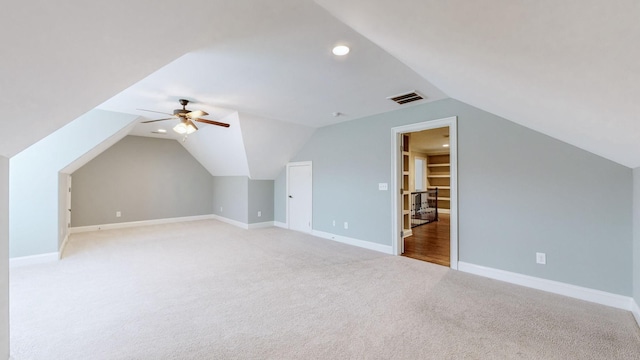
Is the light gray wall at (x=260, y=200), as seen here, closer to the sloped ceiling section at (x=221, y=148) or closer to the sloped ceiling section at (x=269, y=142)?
the sloped ceiling section at (x=269, y=142)

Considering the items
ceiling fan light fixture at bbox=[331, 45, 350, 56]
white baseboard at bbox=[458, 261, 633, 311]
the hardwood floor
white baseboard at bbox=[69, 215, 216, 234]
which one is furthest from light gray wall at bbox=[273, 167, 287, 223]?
ceiling fan light fixture at bbox=[331, 45, 350, 56]

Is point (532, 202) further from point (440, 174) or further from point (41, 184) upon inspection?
point (440, 174)

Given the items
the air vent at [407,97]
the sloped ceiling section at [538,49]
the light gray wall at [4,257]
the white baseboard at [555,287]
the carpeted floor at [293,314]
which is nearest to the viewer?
the sloped ceiling section at [538,49]

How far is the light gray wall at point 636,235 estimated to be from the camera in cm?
229

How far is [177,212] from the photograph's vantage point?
7641 millimetres

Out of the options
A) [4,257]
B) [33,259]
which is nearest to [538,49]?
[4,257]

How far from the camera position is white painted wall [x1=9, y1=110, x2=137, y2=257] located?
3746 mm

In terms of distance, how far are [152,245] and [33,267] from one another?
5.06ft

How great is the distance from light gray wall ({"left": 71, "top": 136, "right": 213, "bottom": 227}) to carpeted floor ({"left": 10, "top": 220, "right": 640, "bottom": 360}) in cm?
310

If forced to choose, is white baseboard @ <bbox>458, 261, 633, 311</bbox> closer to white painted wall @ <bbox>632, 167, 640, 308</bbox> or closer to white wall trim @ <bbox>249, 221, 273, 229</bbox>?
white painted wall @ <bbox>632, 167, 640, 308</bbox>

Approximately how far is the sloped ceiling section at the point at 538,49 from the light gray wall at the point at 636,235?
417mm

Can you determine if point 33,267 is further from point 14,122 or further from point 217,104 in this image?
point 14,122

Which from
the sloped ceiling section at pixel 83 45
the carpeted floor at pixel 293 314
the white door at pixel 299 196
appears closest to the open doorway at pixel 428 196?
the carpeted floor at pixel 293 314

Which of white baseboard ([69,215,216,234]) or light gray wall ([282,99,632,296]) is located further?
white baseboard ([69,215,216,234])
